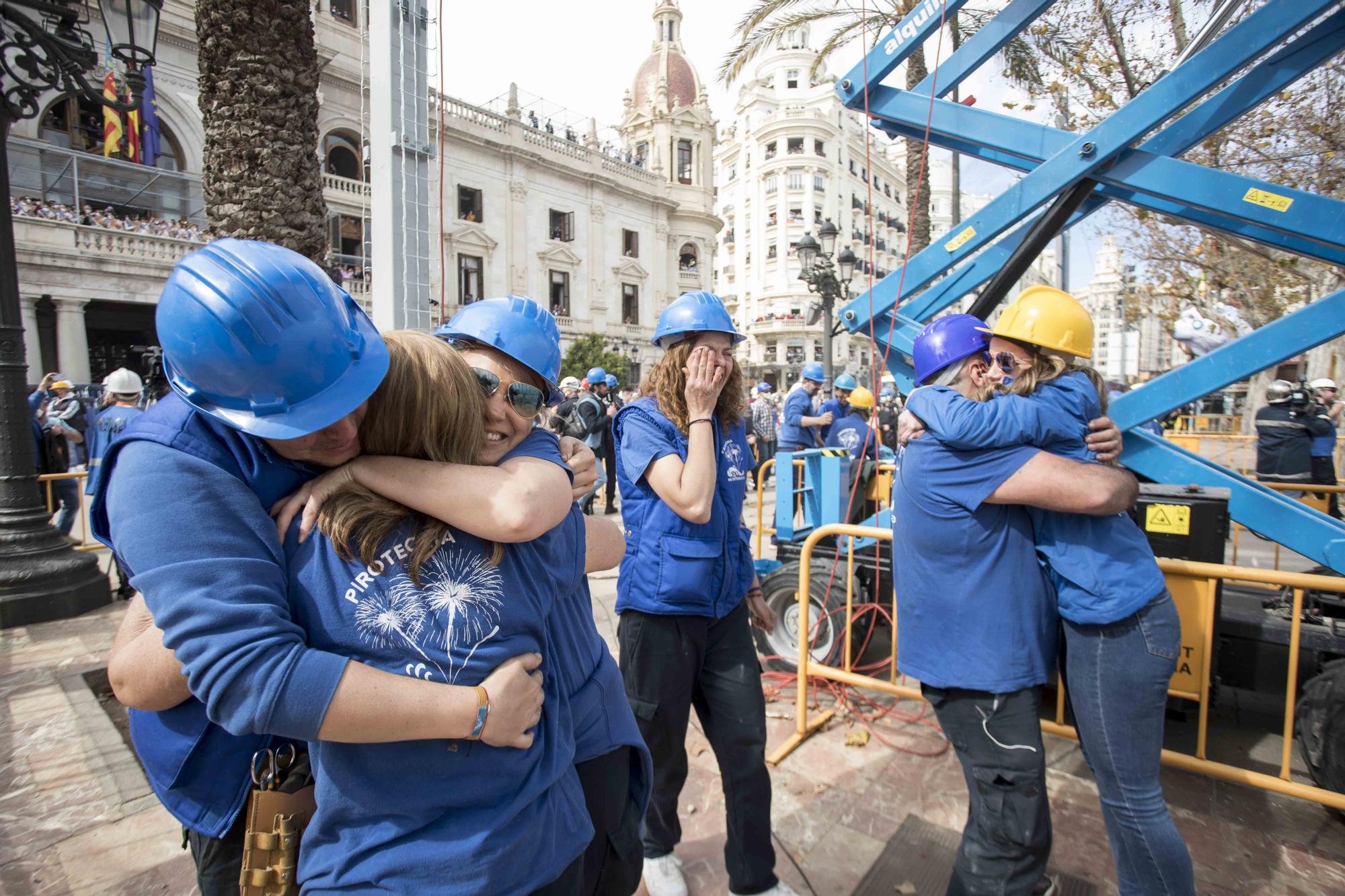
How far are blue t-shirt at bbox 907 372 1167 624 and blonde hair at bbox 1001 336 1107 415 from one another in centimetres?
6

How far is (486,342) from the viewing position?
1.63 metres

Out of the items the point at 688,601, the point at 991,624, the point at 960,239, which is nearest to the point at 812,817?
the point at 688,601

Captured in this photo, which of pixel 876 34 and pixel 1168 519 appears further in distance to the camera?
pixel 876 34

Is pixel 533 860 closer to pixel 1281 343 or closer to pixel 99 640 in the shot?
pixel 1281 343

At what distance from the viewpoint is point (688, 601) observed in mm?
2320

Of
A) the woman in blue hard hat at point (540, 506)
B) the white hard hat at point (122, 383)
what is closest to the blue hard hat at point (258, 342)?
the woman in blue hard hat at point (540, 506)

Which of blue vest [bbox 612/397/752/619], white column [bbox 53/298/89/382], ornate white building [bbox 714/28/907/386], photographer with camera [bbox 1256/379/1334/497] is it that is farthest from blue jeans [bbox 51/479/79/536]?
ornate white building [bbox 714/28/907/386]

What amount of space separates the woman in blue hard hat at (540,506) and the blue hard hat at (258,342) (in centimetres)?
13

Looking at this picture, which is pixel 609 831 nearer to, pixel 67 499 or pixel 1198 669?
pixel 1198 669

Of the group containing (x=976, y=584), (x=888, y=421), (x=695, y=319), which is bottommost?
(x=976, y=584)

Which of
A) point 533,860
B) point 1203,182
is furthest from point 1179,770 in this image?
point 533,860

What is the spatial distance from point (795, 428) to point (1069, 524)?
6.31 meters

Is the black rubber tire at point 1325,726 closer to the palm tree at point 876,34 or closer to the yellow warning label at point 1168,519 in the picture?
the yellow warning label at point 1168,519

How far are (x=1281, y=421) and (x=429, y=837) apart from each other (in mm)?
9885
